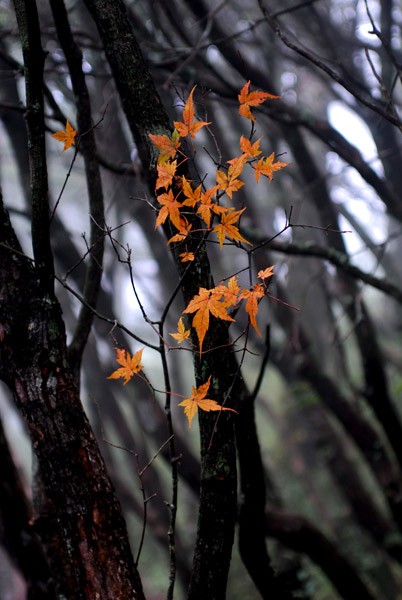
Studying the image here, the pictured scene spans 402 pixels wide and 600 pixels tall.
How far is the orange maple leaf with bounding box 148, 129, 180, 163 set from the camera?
177 centimetres

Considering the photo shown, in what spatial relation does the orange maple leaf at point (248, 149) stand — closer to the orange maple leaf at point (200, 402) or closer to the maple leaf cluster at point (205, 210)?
the maple leaf cluster at point (205, 210)

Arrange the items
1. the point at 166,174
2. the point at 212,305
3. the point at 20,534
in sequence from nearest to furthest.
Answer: the point at 212,305 → the point at 166,174 → the point at 20,534

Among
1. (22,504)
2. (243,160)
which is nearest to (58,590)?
(22,504)

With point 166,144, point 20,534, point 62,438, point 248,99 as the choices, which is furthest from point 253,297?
point 20,534

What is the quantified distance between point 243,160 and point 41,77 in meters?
0.89

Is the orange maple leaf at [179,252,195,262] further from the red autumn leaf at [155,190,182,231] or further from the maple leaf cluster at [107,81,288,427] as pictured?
the red autumn leaf at [155,190,182,231]

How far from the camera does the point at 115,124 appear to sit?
6703 millimetres

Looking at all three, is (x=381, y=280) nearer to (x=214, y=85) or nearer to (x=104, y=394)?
(x=214, y=85)

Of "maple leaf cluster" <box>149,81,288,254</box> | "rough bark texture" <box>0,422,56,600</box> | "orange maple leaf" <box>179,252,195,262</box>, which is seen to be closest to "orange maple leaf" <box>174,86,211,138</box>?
"maple leaf cluster" <box>149,81,288,254</box>

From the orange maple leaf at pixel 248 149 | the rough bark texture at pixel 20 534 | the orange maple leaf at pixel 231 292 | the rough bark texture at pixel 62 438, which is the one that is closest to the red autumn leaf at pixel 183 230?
the orange maple leaf at pixel 231 292

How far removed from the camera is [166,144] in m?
1.78

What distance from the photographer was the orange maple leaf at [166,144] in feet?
5.80

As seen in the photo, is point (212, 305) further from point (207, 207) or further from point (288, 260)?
point (288, 260)

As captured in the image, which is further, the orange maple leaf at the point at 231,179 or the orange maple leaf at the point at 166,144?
the orange maple leaf at the point at 166,144
